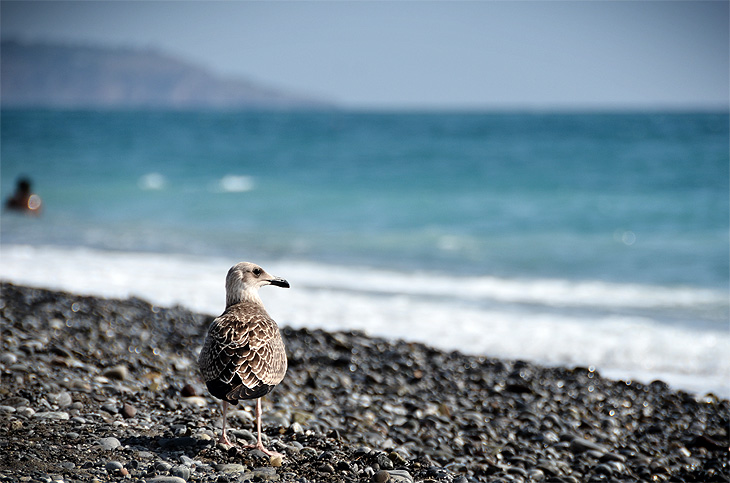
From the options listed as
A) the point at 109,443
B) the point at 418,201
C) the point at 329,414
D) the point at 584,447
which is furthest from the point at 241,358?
the point at 418,201

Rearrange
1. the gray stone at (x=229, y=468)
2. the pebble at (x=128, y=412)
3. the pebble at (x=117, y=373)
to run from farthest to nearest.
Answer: the pebble at (x=117, y=373), the pebble at (x=128, y=412), the gray stone at (x=229, y=468)

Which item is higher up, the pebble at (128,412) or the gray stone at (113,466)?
the pebble at (128,412)

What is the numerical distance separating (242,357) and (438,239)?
1390 centimetres

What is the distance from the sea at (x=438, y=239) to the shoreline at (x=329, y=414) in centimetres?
106

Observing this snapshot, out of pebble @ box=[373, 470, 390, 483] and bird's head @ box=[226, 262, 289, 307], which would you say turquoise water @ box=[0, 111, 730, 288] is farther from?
pebble @ box=[373, 470, 390, 483]

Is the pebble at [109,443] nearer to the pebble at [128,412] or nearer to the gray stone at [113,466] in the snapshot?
the gray stone at [113,466]

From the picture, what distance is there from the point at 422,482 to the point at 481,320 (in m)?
5.65

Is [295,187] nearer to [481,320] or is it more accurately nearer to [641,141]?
[481,320]

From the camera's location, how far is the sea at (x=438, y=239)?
1002 cm

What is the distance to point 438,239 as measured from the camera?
1831 centimetres

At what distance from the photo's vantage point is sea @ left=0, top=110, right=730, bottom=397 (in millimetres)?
10023

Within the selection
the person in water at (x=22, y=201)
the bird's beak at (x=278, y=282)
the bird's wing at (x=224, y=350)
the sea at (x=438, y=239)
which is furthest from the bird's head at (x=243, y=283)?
the person in water at (x=22, y=201)

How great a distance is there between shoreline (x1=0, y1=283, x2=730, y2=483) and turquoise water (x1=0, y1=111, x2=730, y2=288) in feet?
21.3

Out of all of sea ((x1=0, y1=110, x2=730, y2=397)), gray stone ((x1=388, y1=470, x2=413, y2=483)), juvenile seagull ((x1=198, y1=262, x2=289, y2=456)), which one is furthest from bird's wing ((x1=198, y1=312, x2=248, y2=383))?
sea ((x1=0, y1=110, x2=730, y2=397))
